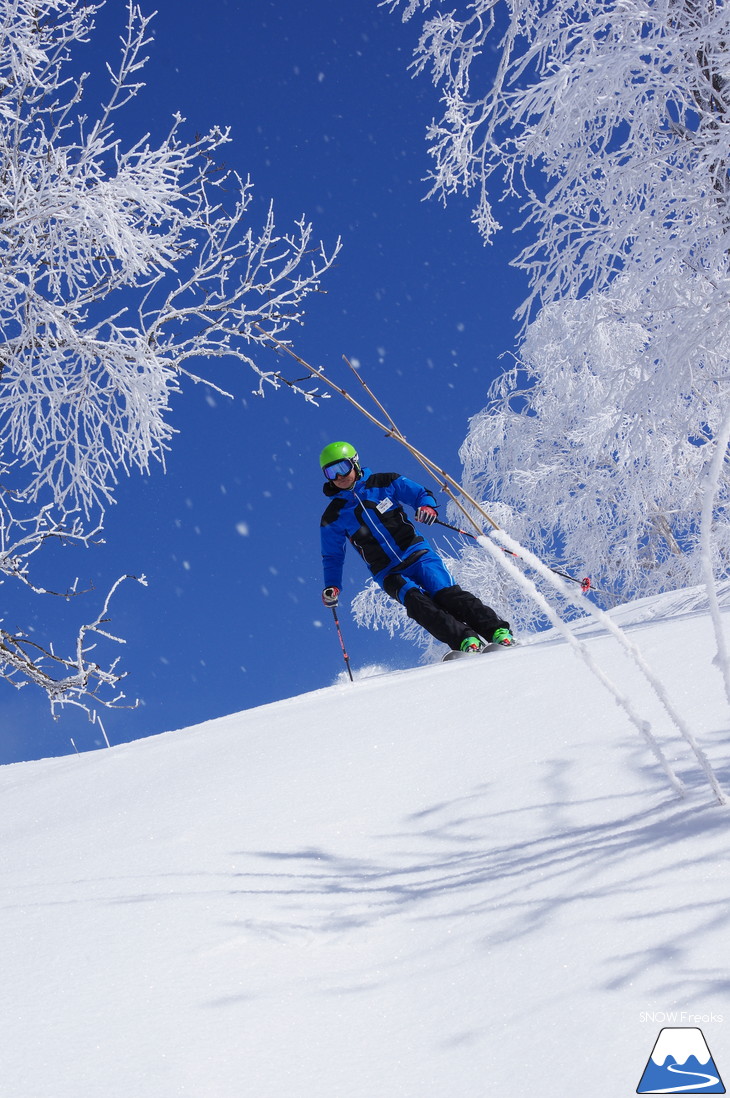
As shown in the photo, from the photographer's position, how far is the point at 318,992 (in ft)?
4.00

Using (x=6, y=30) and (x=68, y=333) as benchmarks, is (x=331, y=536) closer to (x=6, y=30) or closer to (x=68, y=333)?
(x=68, y=333)

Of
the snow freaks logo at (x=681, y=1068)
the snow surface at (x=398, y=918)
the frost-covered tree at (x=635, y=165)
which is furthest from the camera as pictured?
the frost-covered tree at (x=635, y=165)

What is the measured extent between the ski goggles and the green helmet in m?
0.02

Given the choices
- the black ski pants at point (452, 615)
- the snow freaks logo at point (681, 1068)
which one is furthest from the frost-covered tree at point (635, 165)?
the snow freaks logo at point (681, 1068)

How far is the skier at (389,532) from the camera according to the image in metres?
6.07

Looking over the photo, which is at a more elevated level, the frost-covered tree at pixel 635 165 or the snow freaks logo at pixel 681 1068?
the frost-covered tree at pixel 635 165

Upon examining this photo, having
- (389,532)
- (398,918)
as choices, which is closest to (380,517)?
(389,532)

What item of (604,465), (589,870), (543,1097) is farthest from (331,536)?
(604,465)

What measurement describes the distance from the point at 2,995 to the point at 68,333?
14.4 ft

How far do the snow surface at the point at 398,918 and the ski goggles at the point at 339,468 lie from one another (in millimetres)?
3937

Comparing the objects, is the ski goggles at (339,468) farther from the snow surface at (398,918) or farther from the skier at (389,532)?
the snow surface at (398,918)

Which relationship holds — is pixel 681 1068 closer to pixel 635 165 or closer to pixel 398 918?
pixel 398 918

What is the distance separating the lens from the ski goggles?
620 cm

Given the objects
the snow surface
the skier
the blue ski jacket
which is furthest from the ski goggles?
the snow surface
